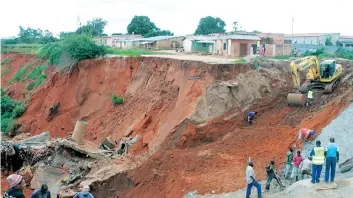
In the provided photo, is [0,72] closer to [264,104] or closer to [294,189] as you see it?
[264,104]

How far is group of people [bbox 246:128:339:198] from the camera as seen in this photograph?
1212 cm

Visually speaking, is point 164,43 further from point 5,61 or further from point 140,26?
point 140,26

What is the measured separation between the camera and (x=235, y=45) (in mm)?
34812

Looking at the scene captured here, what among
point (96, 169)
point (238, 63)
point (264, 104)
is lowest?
point (96, 169)

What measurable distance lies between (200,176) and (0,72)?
1241 inches

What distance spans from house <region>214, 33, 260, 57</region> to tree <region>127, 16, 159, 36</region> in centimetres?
3680

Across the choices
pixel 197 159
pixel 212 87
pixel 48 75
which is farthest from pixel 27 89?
pixel 197 159

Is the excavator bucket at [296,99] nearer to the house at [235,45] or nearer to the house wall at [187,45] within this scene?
the house at [235,45]

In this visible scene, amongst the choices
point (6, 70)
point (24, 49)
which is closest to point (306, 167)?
point (6, 70)

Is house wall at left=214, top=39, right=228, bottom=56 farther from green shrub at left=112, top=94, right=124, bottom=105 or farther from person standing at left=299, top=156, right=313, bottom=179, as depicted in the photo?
person standing at left=299, top=156, right=313, bottom=179

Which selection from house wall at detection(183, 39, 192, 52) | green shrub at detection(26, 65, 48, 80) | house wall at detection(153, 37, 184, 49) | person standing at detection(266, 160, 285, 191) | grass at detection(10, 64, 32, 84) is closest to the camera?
person standing at detection(266, 160, 285, 191)

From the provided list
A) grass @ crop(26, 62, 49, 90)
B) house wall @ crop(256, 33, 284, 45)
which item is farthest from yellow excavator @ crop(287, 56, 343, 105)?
house wall @ crop(256, 33, 284, 45)

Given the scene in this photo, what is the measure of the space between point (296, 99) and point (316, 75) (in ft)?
7.75

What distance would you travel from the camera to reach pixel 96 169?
1758cm
